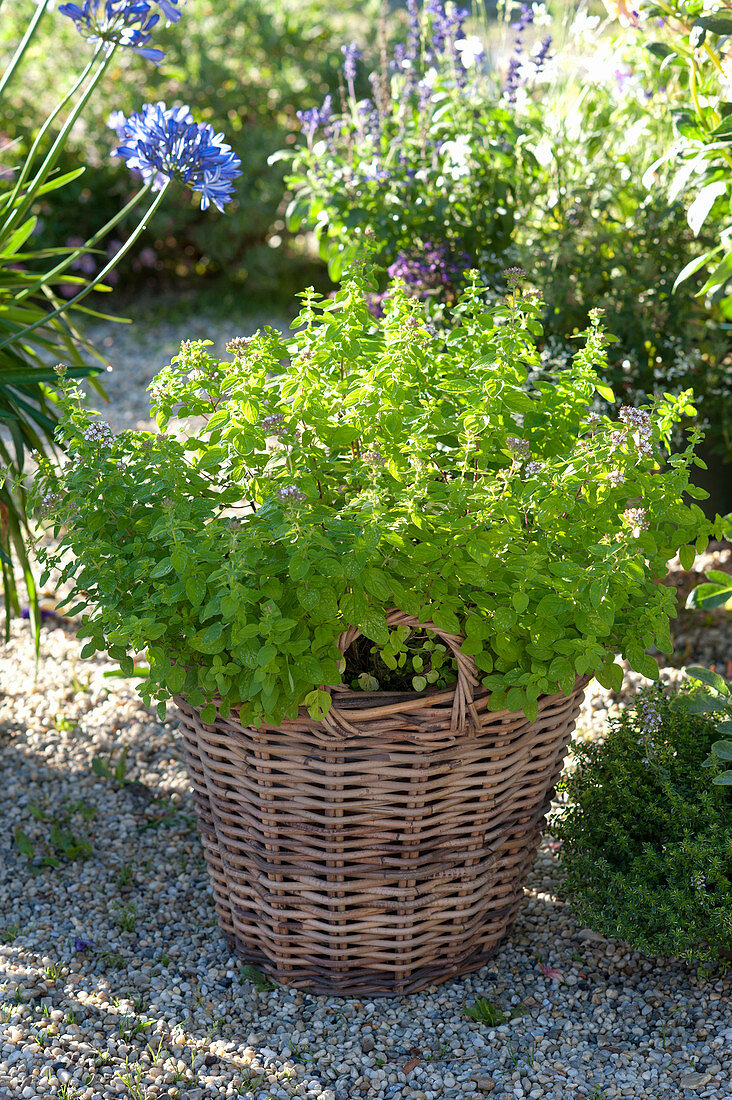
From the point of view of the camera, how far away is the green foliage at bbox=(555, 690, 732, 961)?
164cm

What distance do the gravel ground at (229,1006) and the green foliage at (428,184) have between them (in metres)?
1.56

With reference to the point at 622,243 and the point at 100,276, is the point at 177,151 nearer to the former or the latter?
the point at 100,276

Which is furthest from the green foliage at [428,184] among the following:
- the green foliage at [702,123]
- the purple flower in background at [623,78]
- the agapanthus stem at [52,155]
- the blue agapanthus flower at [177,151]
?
the blue agapanthus flower at [177,151]

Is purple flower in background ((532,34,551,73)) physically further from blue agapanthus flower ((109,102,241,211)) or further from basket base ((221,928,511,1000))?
basket base ((221,928,511,1000))

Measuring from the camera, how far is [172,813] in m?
2.31

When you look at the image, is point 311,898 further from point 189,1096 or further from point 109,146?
point 109,146

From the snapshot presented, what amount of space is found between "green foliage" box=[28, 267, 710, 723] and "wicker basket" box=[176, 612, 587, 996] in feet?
0.29

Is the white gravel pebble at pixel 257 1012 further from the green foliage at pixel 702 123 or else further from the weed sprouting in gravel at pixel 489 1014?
the green foliage at pixel 702 123

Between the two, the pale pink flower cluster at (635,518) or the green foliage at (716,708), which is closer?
the pale pink flower cluster at (635,518)

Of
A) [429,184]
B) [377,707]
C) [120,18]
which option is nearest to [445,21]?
[429,184]

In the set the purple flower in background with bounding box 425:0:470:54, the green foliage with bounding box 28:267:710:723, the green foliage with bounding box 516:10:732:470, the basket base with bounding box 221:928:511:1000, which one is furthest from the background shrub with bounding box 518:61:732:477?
the basket base with bounding box 221:928:511:1000

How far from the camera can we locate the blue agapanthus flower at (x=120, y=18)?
5.89 ft

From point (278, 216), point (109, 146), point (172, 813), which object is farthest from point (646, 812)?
point (109, 146)

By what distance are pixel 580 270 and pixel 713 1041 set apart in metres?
1.89
